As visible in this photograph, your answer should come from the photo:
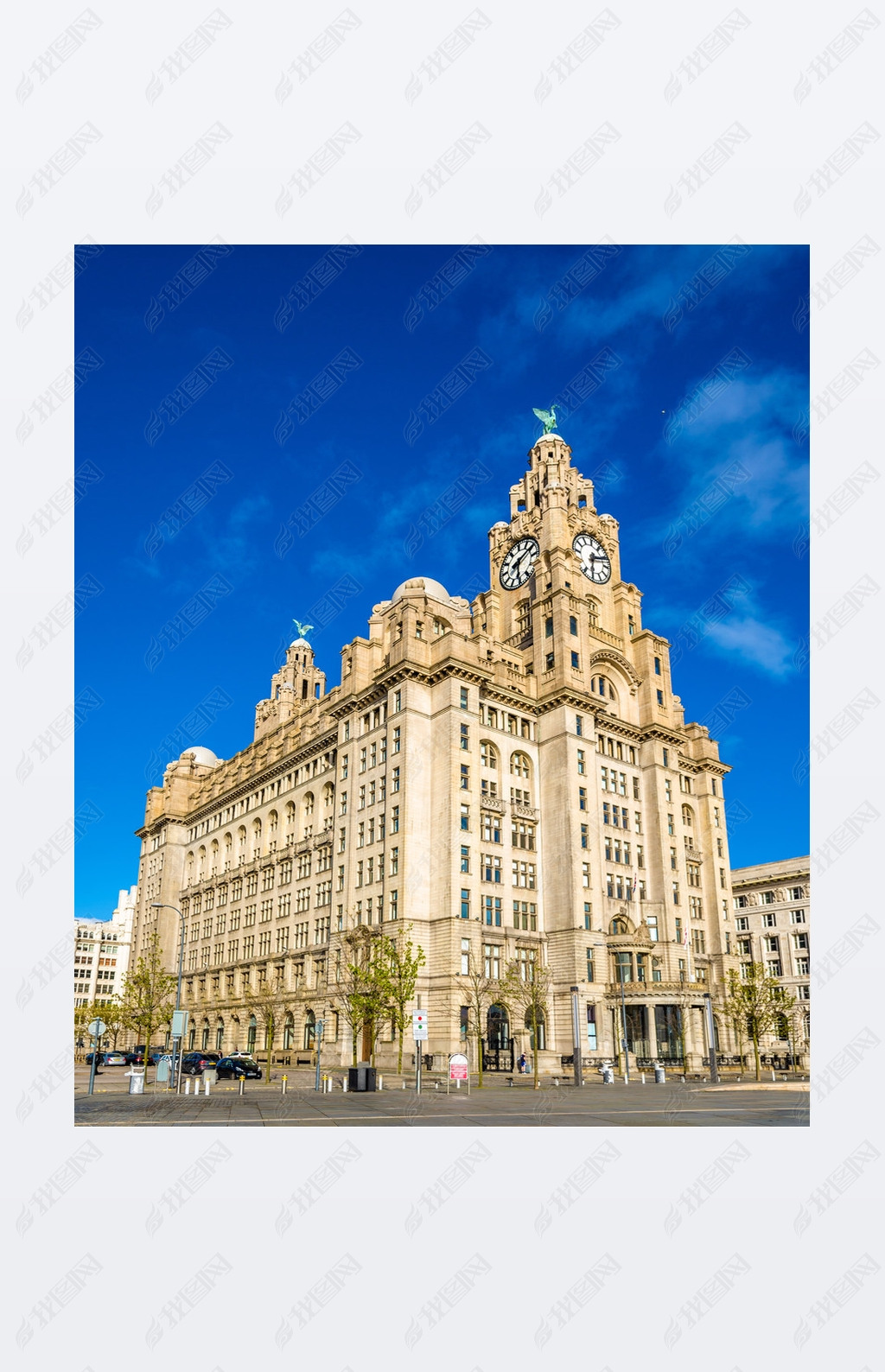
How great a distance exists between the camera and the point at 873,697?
20.5m

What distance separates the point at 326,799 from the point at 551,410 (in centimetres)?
4415

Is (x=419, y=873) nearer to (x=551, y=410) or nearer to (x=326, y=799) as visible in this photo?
(x=326, y=799)

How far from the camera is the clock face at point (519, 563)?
3366 inches

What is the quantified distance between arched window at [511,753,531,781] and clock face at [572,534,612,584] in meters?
20.1

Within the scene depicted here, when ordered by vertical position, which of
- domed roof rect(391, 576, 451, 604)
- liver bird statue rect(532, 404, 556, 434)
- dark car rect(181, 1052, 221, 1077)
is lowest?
dark car rect(181, 1052, 221, 1077)

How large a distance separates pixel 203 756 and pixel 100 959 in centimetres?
8403

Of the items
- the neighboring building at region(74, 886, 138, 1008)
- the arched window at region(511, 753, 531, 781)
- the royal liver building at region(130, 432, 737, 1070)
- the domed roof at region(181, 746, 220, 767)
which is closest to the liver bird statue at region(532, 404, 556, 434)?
the royal liver building at region(130, 432, 737, 1070)

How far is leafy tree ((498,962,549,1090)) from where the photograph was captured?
61938mm

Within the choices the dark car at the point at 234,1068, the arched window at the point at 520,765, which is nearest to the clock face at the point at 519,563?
the arched window at the point at 520,765

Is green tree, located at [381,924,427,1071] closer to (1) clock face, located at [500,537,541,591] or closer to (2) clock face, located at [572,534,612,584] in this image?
(1) clock face, located at [500,537,541,591]

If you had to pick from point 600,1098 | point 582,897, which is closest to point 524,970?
point 582,897

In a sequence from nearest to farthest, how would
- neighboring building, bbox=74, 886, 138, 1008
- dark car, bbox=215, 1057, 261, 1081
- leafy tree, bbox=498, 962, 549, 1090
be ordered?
dark car, bbox=215, 1057, 261, 1081
leafy tree, bbox=498, 962, 549, 1090
neighboring building, bbox=74, 886, 138, 1008

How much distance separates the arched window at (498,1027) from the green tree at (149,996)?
26.6m

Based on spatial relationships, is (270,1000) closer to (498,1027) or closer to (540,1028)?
(498,1027)
